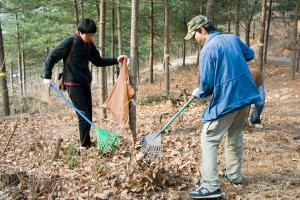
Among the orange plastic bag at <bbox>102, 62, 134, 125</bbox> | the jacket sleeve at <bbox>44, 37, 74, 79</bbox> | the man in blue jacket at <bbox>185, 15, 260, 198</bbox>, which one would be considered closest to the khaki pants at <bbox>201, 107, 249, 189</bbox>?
the man in blue jacket at <bbox>185, 15, 260, 198</bbox>

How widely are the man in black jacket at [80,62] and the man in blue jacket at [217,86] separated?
2.06m

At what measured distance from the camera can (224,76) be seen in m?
3.86

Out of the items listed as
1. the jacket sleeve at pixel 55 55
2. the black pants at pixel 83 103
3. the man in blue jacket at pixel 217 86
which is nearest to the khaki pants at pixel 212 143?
the man in blue jacket at pixel 217 86

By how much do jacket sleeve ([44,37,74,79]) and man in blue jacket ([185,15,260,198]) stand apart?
2330 mm

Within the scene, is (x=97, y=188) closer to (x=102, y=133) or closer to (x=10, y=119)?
(x=102, y=133)

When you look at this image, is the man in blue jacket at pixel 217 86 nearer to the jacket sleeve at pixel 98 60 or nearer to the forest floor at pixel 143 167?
the forest floor at pixel 143 167

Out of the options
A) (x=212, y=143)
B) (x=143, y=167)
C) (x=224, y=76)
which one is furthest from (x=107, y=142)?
Answer: (x=224, y=76)

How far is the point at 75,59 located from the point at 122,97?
3.23 ft

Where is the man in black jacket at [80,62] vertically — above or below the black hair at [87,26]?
below

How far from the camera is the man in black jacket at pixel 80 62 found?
5535 millimetres

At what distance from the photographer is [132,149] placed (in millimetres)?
5656

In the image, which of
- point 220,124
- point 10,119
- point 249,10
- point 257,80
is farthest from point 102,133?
point 249,10

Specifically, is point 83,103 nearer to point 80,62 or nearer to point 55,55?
point 80,62

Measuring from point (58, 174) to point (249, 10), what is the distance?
23405 mm
